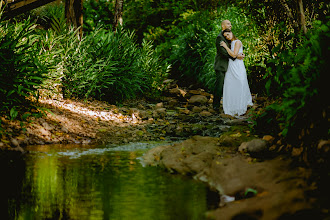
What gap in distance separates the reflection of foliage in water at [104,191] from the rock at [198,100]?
6.94m

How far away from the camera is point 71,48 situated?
9266mm

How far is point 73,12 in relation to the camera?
1127cm

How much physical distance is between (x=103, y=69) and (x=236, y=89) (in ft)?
9.91

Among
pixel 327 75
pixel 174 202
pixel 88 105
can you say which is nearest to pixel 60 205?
pixel 174 202

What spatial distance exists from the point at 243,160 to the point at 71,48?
5.44 meters

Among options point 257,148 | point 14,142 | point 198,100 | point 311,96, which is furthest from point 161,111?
point 311,96

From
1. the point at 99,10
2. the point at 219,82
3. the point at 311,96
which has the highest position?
the point at 99,10

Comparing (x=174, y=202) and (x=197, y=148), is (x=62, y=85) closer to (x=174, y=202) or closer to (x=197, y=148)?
(x=197, y=148)

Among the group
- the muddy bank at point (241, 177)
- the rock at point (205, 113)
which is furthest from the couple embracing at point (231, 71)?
the muddy bank at point (241, 177)

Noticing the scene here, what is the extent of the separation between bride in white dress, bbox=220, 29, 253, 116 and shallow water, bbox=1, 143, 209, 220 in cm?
465

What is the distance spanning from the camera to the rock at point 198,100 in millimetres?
12555

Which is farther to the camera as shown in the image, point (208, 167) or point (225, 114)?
point (225, 114)

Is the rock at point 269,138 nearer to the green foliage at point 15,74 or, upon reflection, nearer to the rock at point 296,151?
the rock at point 296,151

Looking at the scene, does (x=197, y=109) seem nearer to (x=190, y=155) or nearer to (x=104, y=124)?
(x=104, y=124)
